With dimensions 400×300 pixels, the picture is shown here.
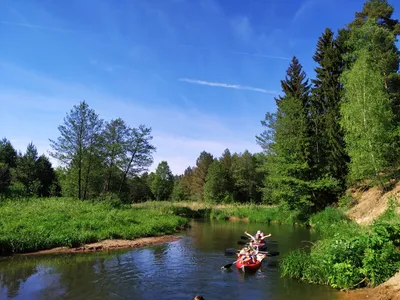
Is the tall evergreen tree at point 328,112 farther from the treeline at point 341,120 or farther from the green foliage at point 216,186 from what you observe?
the green foliage at point 216,186

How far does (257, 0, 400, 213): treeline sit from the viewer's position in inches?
1078

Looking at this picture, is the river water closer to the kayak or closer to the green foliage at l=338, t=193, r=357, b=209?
the kayak

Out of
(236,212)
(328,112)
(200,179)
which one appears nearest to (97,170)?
(236,212)

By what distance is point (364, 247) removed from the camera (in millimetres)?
11258

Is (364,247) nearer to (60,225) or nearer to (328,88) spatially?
(60,225)

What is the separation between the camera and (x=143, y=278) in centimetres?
1375

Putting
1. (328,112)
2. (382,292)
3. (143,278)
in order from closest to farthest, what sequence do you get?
1. (382,292)
2. (143,278)
3. (328,112)

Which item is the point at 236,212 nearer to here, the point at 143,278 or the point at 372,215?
the point at 372,215

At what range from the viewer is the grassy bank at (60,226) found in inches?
725

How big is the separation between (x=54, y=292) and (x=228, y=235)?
18.1 metres

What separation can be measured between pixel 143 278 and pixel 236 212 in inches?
1250

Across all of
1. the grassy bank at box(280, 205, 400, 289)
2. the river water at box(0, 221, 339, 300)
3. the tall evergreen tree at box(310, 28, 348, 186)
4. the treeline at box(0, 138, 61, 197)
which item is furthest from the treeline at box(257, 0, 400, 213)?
the treeline at box(0, 138, 61, 197)

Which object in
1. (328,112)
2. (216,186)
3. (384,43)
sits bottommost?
(216,186)

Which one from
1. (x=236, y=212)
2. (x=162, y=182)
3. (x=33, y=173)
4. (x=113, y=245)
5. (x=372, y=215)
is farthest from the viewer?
(x=162, y=182)
